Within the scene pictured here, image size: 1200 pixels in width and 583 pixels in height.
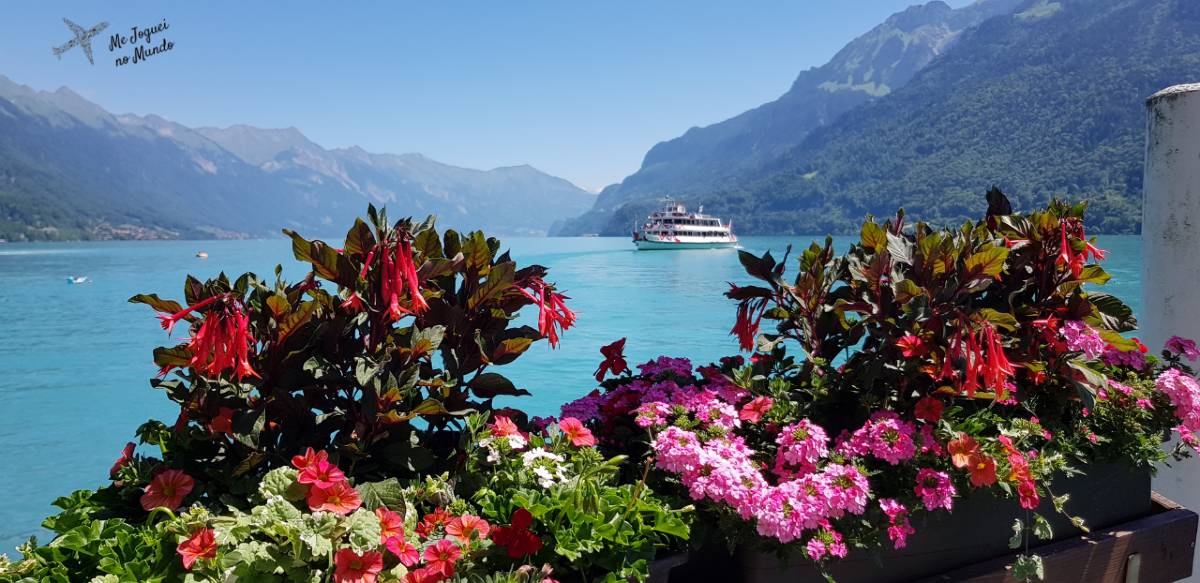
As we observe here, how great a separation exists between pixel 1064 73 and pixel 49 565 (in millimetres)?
132330

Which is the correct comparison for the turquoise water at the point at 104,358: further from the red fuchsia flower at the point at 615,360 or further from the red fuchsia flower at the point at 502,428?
the red fuchsia flower at the point at 502,428

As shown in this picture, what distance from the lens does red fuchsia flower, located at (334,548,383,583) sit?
1092 millimetres

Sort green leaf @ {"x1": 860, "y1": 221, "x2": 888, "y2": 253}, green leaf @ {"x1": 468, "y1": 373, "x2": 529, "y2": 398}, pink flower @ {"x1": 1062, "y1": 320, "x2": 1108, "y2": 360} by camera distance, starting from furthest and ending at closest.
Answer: green leaf @ {"x1": 860, "y1": 221, "x2": 888, "y2": 253}, pink flower @ {"x1": 1062, "y1": 320, "x2": 1108, "y2": 360}, green leaf @ {"x1": 468, "y1": 373, "x2": 529, "y2": 398}

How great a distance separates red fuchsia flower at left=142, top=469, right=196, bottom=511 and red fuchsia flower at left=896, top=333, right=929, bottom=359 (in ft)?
4.87

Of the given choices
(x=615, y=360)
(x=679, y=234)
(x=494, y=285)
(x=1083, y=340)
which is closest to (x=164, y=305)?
(x=494, y=285)

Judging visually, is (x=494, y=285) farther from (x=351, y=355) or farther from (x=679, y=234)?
(x=679, y=234)

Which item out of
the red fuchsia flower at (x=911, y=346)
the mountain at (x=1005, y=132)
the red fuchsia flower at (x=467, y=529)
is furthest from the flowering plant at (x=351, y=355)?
the mountain at (x=1005, y=132)

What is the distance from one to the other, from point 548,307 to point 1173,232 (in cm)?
201

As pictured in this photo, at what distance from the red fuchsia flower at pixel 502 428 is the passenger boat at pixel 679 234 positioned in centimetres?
5668

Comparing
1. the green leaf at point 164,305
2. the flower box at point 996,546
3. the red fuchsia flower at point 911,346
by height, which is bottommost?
the flower box at point 996,546

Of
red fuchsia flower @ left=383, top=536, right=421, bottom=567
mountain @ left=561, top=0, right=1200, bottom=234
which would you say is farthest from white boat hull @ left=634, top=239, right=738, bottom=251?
red fuchsia flower @ left=383, top=536, right=421, bottom=567

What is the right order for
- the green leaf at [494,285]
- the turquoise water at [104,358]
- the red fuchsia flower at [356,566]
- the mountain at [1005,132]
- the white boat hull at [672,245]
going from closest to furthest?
the red fuchsia flower at [356,566] → the green leaf at [494,285] → the turquoise water at [104,358] → the white boat hull at [672,245] → the mountain at [1005,132]

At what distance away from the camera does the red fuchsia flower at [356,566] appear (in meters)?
1.09

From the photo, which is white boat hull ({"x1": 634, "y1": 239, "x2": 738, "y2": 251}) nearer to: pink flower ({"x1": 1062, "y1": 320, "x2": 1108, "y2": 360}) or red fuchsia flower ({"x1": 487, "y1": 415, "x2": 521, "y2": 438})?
pink flower ({"x1": 1062, "y1": 320, "x2": 1108, "y2": 360})
